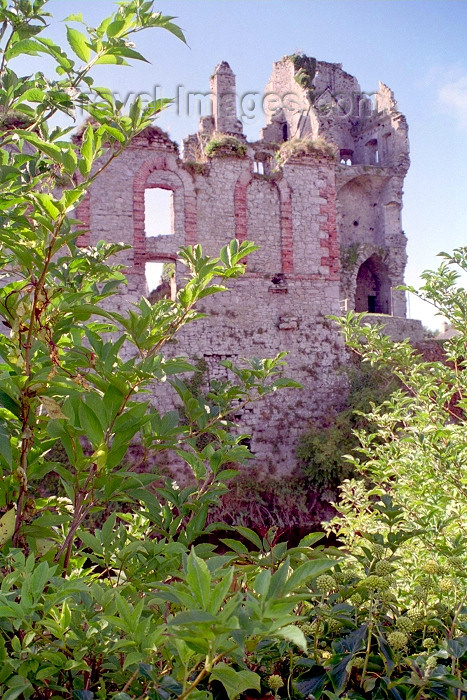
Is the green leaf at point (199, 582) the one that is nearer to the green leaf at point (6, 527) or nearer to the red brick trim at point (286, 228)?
the green leaf at point (6, 527)

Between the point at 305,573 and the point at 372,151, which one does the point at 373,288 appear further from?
the point at 305,573

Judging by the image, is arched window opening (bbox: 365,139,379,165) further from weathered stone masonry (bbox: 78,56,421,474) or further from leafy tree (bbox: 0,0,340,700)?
leafy tree (bbox: 0,0,340,700)

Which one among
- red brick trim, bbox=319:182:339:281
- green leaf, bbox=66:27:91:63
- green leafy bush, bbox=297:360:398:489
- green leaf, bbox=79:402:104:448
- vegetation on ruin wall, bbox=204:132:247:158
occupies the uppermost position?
vegetation on ruin wall, bbox=204:132:247:158

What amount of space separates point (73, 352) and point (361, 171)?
21.1m

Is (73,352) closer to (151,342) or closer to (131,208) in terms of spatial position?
(151,342)

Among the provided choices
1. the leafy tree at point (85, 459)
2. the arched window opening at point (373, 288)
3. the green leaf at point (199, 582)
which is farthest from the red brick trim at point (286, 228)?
the green leaf at point (199, 582)

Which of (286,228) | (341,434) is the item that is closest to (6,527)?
(341,434)

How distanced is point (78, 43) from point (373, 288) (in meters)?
20.7

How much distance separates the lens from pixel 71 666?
58.4 inches

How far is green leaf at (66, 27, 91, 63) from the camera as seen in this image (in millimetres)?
1972

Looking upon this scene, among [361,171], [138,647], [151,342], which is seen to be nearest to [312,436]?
[151,342]

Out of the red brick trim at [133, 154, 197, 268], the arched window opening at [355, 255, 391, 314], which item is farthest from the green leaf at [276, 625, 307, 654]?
the arched window opening at [355, 255, 391, 314]

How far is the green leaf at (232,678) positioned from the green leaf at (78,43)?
1864 millimetres

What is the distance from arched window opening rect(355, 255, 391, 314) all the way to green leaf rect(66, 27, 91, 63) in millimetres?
19861
